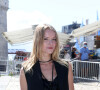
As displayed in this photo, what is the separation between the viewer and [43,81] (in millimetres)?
1614

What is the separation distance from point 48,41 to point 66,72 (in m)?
0.43

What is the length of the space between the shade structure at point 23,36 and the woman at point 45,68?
6.33m

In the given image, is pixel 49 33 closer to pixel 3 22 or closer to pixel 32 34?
pixel 32 34

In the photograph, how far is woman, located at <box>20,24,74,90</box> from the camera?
1605mm

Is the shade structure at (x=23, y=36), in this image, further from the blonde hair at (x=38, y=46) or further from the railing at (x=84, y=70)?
the blonde hair at (x=38, y=46)

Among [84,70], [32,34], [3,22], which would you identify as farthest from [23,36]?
[3,22]

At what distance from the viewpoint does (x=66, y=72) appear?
1.72 m

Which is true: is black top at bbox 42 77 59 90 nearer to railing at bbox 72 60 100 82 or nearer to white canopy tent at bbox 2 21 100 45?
railing at bbox 72 60 100 82

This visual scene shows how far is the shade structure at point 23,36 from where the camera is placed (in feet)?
26.8

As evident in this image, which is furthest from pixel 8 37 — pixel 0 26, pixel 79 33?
pixel 0 26

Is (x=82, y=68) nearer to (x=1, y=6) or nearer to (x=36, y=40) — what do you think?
(x=36, y=40)

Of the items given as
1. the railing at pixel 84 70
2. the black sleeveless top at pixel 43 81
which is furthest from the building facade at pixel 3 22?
the black sleeveless top at pixel 43 81

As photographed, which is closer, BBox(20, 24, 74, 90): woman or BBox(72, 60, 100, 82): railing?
BBox(20, 24, 74, 90): woman

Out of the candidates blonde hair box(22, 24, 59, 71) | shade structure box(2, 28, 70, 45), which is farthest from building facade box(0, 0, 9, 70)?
blonde hair box(22, 24, 59, 71)
